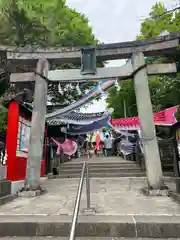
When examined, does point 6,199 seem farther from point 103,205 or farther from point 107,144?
point 107,144

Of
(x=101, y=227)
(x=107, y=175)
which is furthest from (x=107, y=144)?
(x=101, y=227)

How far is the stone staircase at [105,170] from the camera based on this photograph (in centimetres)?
932

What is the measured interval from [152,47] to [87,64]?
216cm

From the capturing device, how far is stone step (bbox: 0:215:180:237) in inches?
128

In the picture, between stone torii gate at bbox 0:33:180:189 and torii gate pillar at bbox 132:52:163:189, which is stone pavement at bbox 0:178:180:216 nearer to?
torii gate pillar at bbox 132:52:163:189

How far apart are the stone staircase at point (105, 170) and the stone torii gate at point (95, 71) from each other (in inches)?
143

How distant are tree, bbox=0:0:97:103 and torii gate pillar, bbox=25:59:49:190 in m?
5.72

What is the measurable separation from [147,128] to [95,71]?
8.11ft

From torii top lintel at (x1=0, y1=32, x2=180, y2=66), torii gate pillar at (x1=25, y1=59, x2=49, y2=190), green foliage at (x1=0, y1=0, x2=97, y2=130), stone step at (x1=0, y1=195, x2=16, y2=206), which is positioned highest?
green foliage at (x1=0, y1=0, x2=97, y2=130)

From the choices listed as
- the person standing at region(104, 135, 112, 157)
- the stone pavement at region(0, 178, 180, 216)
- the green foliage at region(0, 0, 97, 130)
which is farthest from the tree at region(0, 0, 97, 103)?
the stone pavement at region(0, 178, 180, 216)

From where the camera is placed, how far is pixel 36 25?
1230 centimetres

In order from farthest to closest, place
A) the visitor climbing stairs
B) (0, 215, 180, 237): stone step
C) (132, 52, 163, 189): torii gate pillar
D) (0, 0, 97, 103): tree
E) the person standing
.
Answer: the person standing
(0, 0, 97, 103): tree
the visitor climbing stairs
(132, 52, 163, 189): torii gate pillar
(0, 215, 180, 237): stone step

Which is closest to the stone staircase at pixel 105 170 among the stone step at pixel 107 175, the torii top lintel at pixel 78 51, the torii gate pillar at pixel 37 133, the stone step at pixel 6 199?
the stone step at pixel 107 175

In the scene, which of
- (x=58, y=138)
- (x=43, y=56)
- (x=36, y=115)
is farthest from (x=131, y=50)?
(x=58, y=138)
